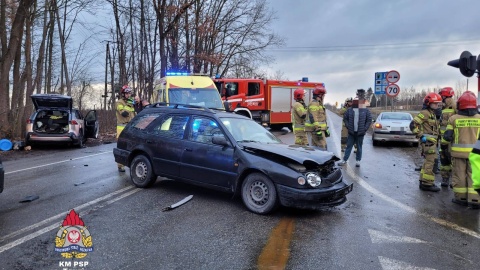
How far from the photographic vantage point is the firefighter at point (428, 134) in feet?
23.0

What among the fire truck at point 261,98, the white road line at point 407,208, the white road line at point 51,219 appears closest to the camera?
the white road line at point 51,219

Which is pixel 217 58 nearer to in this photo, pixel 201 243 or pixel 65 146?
pixel 65 146

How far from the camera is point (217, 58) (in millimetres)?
31406

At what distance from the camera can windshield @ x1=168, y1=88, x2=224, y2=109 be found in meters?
12.2

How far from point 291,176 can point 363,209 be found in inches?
59.7

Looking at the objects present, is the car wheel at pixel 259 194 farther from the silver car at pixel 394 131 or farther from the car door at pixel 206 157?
the silver car at pixel 394 131

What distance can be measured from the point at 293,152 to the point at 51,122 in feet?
39.5

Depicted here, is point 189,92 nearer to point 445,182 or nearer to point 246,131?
point 246,131

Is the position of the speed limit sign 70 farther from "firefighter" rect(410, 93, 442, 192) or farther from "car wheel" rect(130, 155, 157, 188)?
"car wheel" rect(130, 155, 157, 188)

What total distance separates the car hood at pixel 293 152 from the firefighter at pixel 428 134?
8.52ft

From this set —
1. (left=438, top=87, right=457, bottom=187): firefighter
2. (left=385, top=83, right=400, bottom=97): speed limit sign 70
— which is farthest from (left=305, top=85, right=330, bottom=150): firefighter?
(left=385, top=83, right=400, bottom=97): speed limit sign 70

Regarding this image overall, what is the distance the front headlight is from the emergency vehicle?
7542 mm

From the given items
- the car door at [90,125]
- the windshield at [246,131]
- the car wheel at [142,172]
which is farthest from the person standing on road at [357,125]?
the car door at [90,125]

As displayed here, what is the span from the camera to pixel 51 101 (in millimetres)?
13547
